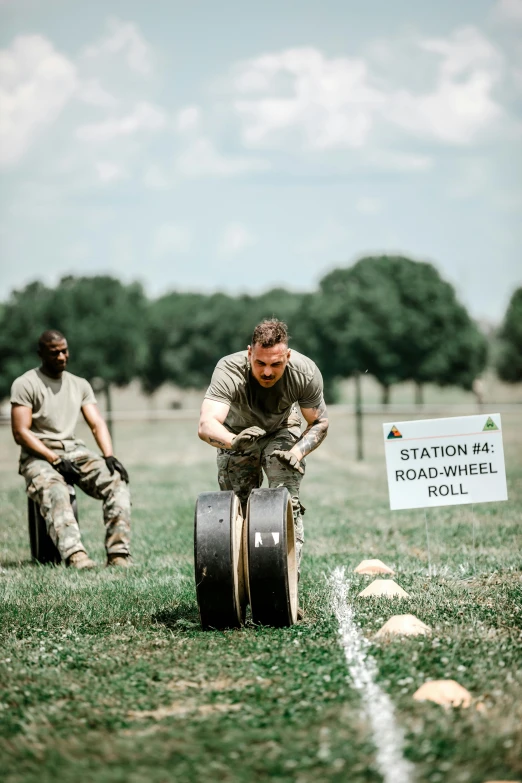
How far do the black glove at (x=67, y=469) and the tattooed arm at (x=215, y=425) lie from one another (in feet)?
9.26

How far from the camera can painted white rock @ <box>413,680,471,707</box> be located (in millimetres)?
4359

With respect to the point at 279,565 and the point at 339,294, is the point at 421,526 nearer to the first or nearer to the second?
the point at 279,565

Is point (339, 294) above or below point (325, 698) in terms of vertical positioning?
above

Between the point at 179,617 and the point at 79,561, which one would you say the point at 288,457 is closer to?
the point at 179,617

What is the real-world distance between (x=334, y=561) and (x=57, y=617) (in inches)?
127

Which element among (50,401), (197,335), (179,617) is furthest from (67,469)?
(197,335)

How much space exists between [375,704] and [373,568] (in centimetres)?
383

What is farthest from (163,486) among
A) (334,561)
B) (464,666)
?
(464,666)

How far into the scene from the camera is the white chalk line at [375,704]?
3648 millimetres

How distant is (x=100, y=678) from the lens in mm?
5047

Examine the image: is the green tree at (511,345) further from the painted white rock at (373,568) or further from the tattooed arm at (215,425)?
the tattooed arm at (215,425)

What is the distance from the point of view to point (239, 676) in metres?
4.93

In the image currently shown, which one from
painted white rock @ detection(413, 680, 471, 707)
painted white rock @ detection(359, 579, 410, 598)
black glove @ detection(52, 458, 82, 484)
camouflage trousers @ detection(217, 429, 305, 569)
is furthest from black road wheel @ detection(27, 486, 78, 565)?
painted white rock @ detection(413, 680, 471, 707)

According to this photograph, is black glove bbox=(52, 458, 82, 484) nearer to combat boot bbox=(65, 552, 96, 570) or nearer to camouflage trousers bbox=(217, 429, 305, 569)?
combat boot bbox=(65, 552, 96, 570)
